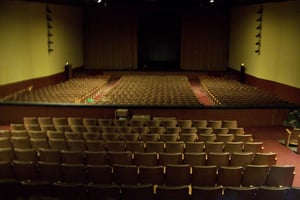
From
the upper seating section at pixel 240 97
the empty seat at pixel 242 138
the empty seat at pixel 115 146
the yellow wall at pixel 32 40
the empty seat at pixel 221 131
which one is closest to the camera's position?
the empty seat at pixel 115 146

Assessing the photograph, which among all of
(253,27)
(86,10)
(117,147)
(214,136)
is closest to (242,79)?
(253,27)

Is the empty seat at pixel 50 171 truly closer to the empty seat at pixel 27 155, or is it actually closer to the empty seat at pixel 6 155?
the empty seat at pixel 27 155

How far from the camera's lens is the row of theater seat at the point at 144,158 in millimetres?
6367

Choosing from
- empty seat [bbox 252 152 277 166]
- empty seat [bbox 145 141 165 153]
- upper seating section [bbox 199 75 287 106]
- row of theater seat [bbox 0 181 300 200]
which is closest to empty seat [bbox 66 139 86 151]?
empty seat [bbox 145 141 165 153]

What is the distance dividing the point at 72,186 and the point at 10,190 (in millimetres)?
883

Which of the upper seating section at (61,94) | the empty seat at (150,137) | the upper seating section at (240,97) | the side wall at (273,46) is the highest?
the side wall at (273,46)

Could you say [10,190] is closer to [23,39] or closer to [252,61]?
[23,39]

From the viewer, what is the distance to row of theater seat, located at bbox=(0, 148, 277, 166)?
6.37m

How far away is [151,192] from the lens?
496 cm

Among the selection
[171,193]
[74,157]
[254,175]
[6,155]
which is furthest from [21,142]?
[254,175]

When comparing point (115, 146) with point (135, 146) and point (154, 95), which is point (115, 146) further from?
point (154, 95)

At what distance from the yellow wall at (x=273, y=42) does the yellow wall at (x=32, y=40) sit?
10605 millimetres

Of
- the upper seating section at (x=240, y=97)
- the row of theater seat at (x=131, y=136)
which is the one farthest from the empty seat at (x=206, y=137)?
the upper seating section at (x=240, y=97)

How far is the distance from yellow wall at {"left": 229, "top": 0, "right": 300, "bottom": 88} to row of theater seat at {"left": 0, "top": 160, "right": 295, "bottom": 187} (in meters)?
9.75
